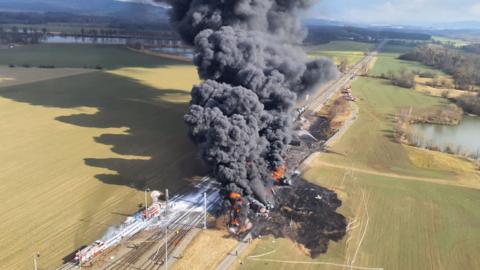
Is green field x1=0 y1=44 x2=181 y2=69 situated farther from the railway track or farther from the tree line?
the tree line

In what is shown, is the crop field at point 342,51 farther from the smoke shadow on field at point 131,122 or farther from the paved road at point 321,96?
the smoke shadow on field at point 131,122

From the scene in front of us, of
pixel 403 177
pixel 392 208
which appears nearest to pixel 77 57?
pixel 403 177

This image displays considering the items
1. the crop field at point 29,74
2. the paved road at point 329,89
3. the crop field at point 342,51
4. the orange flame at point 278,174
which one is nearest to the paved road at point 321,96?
the paved road at point 329,89

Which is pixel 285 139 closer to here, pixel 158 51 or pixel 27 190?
pixel 27 190

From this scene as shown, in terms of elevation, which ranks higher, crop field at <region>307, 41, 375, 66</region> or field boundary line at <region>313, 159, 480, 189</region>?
crop field at <region>307, 41, 375, 66</region>

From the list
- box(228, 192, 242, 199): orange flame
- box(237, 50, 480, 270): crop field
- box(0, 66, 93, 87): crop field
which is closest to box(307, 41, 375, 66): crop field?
box(0, 66, 93, 87): crop field

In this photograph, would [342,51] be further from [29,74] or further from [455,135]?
[29,74]
